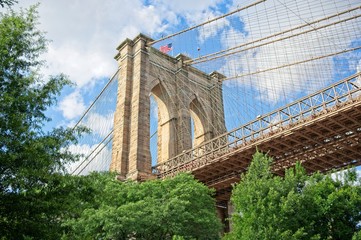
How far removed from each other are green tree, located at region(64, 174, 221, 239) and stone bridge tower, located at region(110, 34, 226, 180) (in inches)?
219

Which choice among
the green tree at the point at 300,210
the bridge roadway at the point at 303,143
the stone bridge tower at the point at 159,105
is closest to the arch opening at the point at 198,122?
the stone bridge tower at the point at 159,105

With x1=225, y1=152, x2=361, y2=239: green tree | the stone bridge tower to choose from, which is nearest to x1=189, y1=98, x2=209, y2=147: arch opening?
the stone bridge tower

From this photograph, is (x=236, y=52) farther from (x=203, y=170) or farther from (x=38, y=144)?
(x=38, y=144)

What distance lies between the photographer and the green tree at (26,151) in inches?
312

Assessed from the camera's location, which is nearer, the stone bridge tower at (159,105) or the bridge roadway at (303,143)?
the bridge roadway at (303,143)

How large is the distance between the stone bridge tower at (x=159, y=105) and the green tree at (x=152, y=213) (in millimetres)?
5573

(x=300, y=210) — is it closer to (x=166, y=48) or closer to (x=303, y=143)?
(x=303, y=143)

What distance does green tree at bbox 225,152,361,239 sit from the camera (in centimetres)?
1089

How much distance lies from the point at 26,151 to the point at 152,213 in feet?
32.8

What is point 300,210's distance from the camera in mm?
11305

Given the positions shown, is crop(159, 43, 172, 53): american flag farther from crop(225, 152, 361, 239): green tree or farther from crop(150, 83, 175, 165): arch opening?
crop(225, 152, 361, 239): green tree

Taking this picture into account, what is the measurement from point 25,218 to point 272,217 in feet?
22.6

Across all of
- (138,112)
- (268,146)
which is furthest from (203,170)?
(138,112)

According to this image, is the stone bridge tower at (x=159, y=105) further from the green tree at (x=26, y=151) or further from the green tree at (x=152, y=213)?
the green tree at (x=26, y=151)
